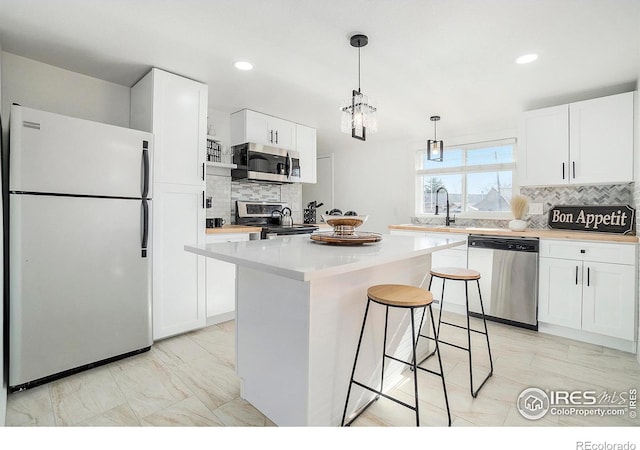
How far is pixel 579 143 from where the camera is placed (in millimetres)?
2984

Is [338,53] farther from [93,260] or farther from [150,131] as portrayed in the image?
[93,260]

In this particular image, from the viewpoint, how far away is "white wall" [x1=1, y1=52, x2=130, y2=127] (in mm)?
2373

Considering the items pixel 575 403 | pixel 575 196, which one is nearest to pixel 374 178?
pixel 575 196

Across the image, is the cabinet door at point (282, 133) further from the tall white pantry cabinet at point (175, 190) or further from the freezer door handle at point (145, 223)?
the freezer door handle at point (145, 223)

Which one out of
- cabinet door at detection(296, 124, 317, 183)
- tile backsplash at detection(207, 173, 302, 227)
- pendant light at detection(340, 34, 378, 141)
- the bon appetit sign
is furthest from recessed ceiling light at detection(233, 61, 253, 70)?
the bon appetit sign

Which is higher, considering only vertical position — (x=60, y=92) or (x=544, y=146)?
(x=60, y=92)

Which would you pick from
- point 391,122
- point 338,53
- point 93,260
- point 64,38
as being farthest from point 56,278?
point 391,122

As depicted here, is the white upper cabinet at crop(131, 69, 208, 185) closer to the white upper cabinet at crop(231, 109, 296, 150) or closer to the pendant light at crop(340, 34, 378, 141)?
the white upper cabinet at crop(231, 109, 296, 150)

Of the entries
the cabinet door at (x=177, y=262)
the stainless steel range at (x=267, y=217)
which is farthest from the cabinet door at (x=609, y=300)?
the cabinet door at (x=177, y=262)

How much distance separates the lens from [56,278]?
6.70ft

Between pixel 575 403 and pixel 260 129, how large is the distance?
376cm

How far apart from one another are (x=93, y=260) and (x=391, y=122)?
3.54m

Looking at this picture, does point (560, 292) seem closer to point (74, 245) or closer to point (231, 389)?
point (231, 389)

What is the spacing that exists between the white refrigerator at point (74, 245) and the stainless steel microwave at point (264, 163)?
1.26 metres
